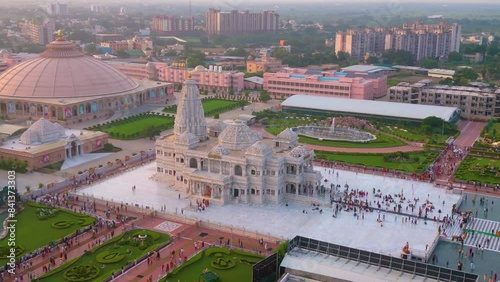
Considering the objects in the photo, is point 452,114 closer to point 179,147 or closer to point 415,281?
point 179,147

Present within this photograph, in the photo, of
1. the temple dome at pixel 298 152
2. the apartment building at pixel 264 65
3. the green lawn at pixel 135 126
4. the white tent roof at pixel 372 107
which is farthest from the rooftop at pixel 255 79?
the temple dome at pixel 298 152

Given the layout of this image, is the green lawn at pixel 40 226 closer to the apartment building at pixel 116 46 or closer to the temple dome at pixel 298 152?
the temple dome at pixel 298 152

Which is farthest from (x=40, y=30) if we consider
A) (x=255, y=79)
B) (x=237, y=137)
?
(x=237, y=137)

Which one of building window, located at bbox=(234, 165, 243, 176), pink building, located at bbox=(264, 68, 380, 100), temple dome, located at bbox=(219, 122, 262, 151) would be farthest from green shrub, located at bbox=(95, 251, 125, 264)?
pink building, located at bbox=(264, 68, 380, 100)

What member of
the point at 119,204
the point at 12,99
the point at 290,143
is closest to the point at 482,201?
the point at 290,143

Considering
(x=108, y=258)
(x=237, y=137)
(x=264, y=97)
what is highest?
(x=237, y=137)

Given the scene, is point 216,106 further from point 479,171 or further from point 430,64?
point 430,64
